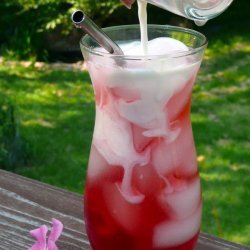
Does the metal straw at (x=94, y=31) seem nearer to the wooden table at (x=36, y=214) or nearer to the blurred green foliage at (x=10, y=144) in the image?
the wooden table at (x=36, y=214)

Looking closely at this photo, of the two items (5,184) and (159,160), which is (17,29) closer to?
(5,184)

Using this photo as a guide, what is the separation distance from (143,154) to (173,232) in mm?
100

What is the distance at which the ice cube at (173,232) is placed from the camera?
0.88 m

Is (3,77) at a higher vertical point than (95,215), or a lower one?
lower

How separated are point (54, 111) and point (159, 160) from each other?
270cm

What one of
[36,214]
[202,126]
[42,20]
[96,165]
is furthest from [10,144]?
[96,165]

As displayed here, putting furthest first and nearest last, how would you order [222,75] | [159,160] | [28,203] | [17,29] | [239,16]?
[239,16] → [17,29] → [222,75] → [28,203] → [159,160]

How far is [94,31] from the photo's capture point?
853 millimetres

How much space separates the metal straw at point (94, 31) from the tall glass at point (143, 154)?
12 mm

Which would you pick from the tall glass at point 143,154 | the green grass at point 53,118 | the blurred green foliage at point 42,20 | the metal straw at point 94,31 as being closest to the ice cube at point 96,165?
the tall glass at point 143,154

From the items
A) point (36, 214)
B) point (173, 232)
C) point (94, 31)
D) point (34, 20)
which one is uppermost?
point (94, 31)

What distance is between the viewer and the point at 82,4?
13.5 feet

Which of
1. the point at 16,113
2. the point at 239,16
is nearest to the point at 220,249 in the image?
the point at 16,113

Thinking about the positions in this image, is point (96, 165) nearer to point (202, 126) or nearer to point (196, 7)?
point (196, 7)
